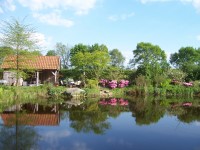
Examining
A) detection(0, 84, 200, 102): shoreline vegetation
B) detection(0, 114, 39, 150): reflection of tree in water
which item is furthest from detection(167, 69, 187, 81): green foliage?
detection(0, 114, 39, 150): reflection of tree in water

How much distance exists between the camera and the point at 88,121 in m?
13.4

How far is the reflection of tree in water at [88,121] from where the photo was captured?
11.7 meters

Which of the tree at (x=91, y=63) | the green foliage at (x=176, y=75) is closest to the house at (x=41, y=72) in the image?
the tree at (x=91, y=63)

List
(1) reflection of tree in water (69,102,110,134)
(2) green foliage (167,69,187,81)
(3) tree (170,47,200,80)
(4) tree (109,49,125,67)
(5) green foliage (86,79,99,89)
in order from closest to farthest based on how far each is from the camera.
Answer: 1. (1) reflection of tree in water (69,102,110,134)
2. (5) green foliage (86,79,99,89)
3. (2) green foliage (167,69,187,81)
4. (3) tree (170,47,200,80)
5. (4) tree (109,49,125,67)

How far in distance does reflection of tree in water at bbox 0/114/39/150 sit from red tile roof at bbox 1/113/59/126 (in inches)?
29.3

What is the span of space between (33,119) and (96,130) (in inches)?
145

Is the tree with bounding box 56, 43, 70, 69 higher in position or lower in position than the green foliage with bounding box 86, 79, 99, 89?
higher

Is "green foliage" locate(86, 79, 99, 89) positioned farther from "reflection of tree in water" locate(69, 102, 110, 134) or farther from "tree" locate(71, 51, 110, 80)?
"reflection of tree in water" locate(69, 102, 110, 134)

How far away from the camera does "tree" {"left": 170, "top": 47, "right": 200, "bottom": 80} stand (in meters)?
37.5

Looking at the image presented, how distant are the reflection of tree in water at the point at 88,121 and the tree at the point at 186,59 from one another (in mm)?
23649

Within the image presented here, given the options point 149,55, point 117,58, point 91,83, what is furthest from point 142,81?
point 117,58

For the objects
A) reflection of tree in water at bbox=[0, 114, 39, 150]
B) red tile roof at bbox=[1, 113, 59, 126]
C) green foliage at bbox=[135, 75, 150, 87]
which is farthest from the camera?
green foliage at bbox=[135, 75, 150, 87]

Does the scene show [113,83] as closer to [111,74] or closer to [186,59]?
[111,74]

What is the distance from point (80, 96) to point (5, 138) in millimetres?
16011
